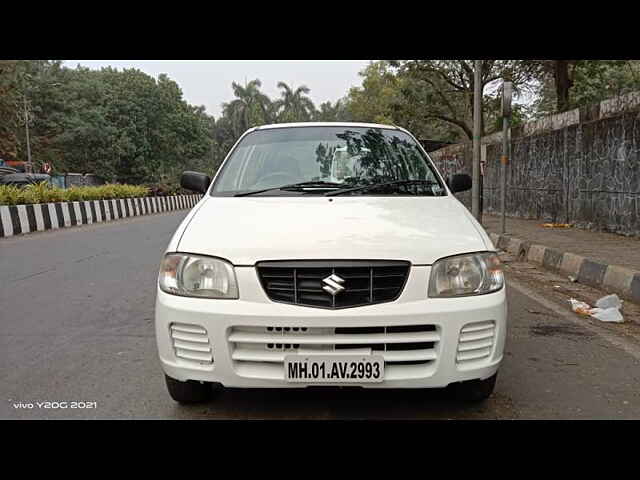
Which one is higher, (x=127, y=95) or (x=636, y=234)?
(x=127, y=95)

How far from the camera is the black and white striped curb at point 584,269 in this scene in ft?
19.5

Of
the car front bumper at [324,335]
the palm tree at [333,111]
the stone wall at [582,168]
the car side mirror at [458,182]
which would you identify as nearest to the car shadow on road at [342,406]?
the car front bumper at [324,335]

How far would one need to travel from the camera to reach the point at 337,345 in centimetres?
254

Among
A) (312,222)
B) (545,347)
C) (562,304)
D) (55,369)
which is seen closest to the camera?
(312,222)

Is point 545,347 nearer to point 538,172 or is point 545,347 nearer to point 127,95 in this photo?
point 538,172

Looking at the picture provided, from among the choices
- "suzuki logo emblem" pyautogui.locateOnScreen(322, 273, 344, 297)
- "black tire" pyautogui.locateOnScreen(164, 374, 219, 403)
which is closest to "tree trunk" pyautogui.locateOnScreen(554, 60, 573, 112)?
"suzuki logo emblem" pyautogui.locateOnScreen(322, 273, 344, 297)

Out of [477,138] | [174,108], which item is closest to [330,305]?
[477,138]

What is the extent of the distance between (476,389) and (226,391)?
1.33 meters

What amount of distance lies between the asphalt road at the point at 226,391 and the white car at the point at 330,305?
0.26 metres

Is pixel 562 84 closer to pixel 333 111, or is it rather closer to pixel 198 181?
pixel 198 181

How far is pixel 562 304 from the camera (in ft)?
18.2

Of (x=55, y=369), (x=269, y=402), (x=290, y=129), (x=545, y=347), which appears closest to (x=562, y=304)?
Answer: (x=545, y=347)
